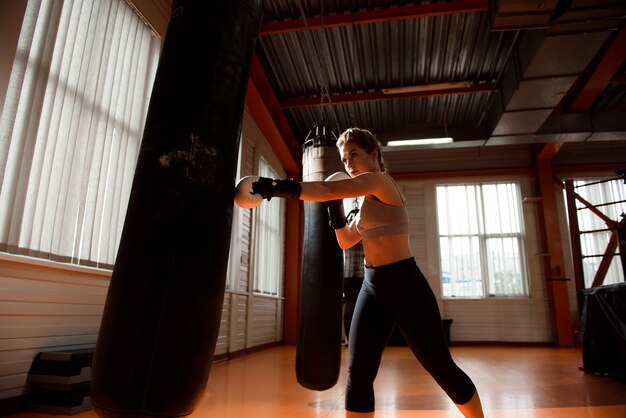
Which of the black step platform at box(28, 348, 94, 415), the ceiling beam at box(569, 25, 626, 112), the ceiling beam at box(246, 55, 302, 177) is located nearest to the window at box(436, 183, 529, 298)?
the ceiling beam at box(569, 25, 626, 112)

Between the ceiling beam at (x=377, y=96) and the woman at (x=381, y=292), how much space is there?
18.4ft

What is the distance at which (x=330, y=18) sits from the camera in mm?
5523

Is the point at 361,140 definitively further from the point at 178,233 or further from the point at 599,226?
the point at 599,226

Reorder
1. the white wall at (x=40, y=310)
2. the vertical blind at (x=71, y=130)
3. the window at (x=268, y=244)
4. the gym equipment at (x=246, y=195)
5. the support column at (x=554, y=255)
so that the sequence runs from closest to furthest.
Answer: the gym equipment at (x=246, y=195), the white wall at (x=40, y=310), the vertical blind at (x=71, y=130), the window at (x=268, y=244), the support column at (x=554, y=255)

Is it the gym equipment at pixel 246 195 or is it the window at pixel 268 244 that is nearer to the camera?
the gym equipment at pixel 246 195

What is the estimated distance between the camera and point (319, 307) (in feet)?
7.75

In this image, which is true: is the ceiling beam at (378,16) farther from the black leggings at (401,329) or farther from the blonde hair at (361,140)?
the black leggings at (401,329)

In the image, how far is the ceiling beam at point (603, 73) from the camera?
555cm

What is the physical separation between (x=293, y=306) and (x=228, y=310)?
3.29 metres

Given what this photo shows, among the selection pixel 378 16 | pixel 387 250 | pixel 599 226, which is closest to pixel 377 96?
pixel 378 16

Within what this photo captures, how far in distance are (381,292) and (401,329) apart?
0.53 ft

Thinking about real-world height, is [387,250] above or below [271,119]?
below

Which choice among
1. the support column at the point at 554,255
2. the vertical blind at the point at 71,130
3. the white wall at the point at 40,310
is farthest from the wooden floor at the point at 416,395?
the support column at the point at 554,255

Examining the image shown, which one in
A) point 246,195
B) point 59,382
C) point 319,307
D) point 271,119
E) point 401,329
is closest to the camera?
point 246,195
